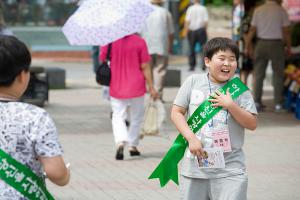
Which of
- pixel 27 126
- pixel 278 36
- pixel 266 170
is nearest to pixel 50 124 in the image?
pixel 27 126

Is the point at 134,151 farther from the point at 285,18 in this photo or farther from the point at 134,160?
the point at 285,18

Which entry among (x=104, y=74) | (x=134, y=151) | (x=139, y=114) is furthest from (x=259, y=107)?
(x=104, y=74)

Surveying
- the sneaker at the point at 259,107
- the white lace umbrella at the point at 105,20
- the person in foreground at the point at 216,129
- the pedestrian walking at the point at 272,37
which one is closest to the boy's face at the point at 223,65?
the person in foreground at the point at 216,129

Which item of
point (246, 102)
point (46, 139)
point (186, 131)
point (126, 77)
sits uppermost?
point (46, 139)

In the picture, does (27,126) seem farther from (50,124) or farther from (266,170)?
(266,170)

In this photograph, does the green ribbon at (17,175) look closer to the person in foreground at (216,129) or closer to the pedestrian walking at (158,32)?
the person in foreground at (216,129)

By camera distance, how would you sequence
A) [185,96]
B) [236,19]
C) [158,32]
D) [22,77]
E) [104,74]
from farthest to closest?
[236,19]
[158,32]
[104,74]
[185,96]
[22,77]

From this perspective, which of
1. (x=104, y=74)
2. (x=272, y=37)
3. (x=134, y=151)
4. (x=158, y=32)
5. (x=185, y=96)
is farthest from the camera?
(x=158, y=32)

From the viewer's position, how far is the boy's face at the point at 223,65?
17.8 ft

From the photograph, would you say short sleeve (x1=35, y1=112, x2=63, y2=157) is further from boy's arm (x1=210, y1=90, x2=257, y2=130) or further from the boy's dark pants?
the boy's dark pants

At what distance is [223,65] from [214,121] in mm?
325

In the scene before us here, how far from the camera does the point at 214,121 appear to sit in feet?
17.7

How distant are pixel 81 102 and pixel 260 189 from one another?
783 cm

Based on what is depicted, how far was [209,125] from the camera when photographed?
5402 millimetres
